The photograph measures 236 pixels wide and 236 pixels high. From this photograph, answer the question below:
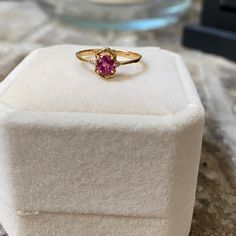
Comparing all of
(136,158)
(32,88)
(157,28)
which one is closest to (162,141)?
(136,158)

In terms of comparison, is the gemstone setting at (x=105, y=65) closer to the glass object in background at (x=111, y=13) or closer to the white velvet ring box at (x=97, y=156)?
the white velvet ring box at (x=97, y=156)

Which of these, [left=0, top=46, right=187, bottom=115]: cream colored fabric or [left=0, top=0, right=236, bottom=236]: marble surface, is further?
[left=0, top=0, right=236, bottom=236]: marble surface

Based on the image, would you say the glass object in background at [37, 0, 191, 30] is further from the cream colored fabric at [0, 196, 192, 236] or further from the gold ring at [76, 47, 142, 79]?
the cream colored fabric at [0, 196, 192, 236]

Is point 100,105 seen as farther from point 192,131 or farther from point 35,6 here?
point 35,6

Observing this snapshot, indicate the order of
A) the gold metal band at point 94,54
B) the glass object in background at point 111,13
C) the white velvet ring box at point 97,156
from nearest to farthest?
the white velvet ring box at point 97,156 → the gold metal band at point 94,54 → the glass object in background at point 111,13

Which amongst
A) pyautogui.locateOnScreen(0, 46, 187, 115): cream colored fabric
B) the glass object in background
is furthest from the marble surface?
pyautogui.locateOnScreen(0, 46, 187, 115): cream colored fabric

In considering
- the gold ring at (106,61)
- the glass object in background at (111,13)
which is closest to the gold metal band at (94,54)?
the gold ring at (106,61)

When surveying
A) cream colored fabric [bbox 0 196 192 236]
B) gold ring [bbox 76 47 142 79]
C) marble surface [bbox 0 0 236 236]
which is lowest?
marble surface [bbox 0 0 236 236]
